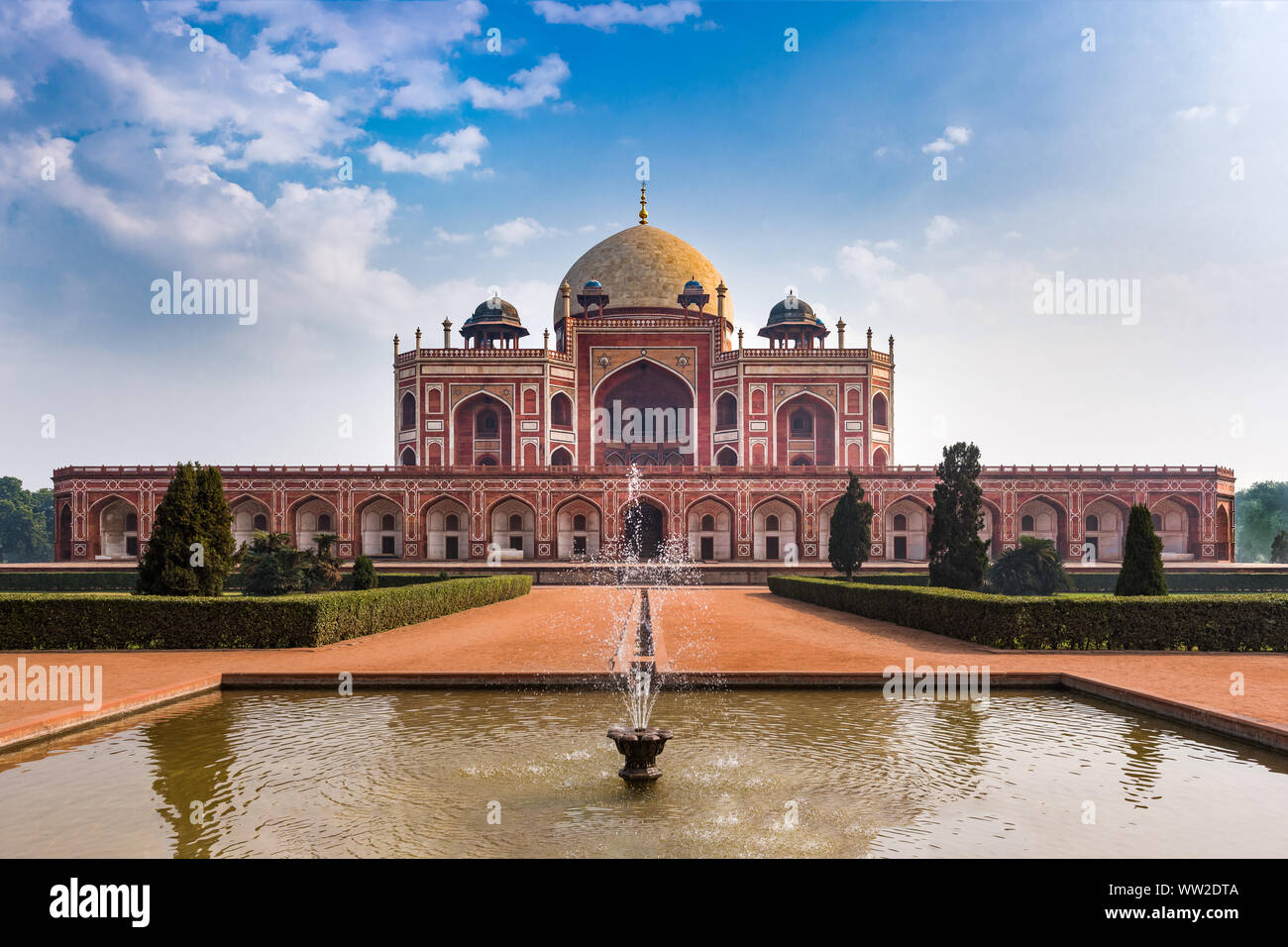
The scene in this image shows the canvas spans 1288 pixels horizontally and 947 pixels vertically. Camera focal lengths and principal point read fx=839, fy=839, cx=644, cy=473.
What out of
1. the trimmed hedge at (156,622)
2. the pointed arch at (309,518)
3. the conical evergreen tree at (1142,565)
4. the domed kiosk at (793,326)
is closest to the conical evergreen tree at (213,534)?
the trimmed hedge at (156,622)

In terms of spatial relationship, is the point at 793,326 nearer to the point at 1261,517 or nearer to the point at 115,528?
the point at 115,528

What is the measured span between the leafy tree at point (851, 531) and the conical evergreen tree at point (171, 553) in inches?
697

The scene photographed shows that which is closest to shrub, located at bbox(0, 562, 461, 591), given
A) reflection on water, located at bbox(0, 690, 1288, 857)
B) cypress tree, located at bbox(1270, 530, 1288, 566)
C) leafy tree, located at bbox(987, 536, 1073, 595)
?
leafy tree, located at bbox(987, 536, 1073, 595)

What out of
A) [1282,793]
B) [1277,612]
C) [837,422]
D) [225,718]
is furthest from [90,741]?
[837,422]

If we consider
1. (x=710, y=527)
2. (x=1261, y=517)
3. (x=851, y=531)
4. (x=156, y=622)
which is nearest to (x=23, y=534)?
(x=710, y=527)

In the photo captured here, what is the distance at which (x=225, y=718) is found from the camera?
8344 mm

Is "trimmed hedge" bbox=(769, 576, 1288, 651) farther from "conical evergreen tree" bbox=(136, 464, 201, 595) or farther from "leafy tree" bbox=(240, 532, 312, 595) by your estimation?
"leafy tree" bbox=(240, 532, 312, 595)

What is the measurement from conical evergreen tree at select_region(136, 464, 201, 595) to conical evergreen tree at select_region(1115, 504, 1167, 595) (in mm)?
15316

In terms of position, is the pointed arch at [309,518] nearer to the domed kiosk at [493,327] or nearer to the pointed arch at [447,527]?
the pointed arch at [447,527]

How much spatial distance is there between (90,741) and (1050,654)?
11.5 metres

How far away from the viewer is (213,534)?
47.9 ft

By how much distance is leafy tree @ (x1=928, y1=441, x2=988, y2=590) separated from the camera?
18.0m
